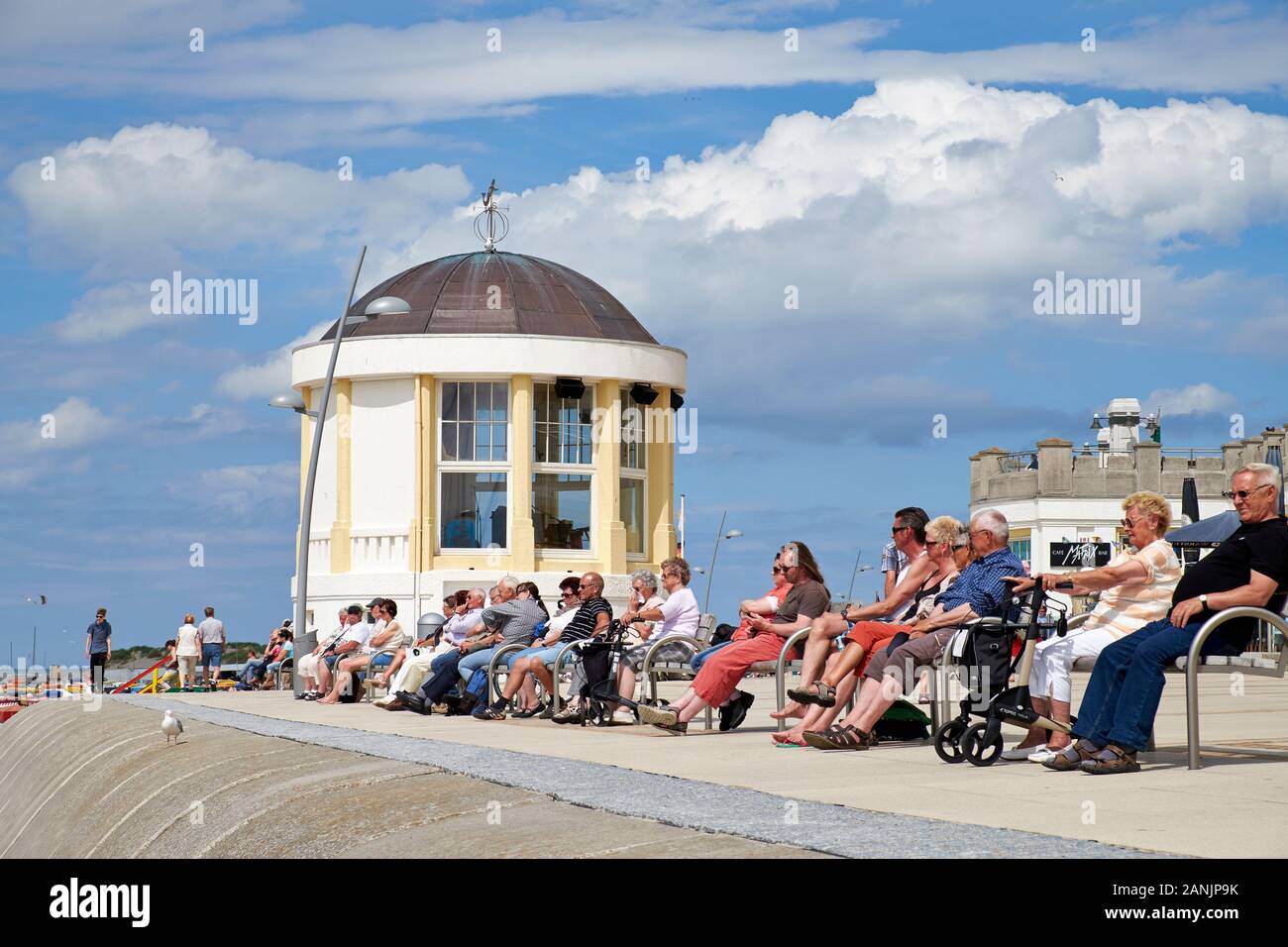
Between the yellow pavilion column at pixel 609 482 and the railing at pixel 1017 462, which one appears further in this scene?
the railing at pixel 1017 462

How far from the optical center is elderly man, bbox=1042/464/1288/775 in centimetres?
863

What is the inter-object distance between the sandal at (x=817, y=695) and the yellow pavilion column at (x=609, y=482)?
29.1 m

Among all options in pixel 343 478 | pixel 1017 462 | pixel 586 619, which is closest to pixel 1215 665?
pixel 586 619

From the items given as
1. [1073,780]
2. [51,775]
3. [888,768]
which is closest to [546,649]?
[51,775]

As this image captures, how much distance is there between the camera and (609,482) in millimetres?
40500

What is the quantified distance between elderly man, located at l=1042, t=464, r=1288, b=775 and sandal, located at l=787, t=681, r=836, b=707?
2.16m

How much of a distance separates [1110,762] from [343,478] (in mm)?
33461

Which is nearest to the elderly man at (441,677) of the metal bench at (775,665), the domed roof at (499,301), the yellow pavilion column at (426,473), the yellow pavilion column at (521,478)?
the metal bench at (775,665)

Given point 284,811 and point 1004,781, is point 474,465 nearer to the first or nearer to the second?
point 284,811

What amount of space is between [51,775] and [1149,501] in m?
10.9

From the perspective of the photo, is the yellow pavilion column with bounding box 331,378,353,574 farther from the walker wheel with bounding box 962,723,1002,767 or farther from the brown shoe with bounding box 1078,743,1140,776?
the brown shoe with bounding box 1078,743,1140,776

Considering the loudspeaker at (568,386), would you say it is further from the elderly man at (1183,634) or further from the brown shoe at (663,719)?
the elderly man at (1183,634)

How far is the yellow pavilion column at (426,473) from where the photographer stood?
128 ft
